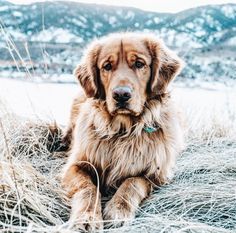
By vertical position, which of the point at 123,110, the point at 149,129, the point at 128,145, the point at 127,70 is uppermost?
the point at 127,70

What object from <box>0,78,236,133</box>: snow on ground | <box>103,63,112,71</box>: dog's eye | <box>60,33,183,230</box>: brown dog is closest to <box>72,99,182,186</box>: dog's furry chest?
<box>60,33,183,230</box>: brown dog

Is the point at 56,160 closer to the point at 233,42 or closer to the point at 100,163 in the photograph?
the point at 100,163

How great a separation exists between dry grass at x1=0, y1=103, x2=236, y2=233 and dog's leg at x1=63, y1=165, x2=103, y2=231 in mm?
74

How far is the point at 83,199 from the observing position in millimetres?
2875

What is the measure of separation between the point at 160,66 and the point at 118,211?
127 centimetres

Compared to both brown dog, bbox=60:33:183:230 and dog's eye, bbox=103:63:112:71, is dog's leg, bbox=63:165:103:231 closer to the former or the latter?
brown dog, bbox=60:33:183:230

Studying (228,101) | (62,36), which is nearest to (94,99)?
(228,101)

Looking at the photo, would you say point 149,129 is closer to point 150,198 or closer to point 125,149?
point 125,149

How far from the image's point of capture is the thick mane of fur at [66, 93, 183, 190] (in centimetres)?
340

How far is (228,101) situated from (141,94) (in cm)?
360

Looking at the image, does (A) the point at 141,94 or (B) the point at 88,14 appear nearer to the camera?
(A) the point at 141,94

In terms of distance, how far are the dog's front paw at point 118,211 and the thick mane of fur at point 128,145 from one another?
50 cm

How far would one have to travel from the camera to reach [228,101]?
21.8 feet

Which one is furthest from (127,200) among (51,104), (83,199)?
(51,104)
